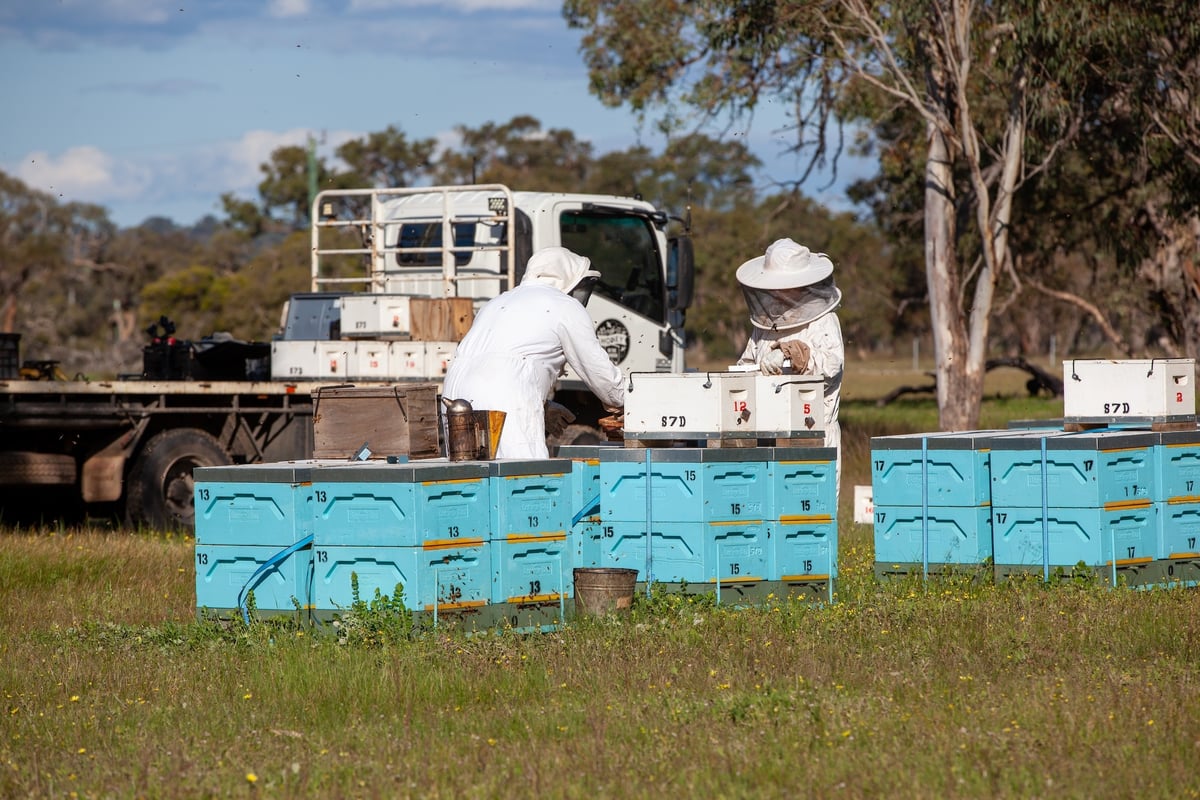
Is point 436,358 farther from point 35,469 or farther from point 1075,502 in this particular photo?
point 1075,502

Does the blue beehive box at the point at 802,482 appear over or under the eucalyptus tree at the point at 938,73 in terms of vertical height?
under

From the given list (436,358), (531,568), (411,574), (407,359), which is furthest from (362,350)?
(411,574)

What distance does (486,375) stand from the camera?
9648 mm

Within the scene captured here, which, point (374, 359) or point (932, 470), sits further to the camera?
point (374, 359)

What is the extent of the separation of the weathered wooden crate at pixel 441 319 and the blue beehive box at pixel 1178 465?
674cm

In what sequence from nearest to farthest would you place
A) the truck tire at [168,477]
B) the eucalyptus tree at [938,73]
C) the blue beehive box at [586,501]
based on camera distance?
the blue beehive box at [586,501], the truck tire at [168,477], the eucalyptus tree at [938,73]

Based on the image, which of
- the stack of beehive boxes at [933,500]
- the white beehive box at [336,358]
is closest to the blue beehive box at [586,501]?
the stack of beehive boxes at [933,500]

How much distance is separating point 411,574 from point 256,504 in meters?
1.06

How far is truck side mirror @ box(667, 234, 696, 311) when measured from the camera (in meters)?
15.5

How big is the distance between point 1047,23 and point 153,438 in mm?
14362

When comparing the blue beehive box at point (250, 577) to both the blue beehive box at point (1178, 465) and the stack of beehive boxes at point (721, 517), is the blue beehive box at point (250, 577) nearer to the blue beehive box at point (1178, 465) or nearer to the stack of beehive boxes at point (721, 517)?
the stack of beehive boxes at point (721, 517)

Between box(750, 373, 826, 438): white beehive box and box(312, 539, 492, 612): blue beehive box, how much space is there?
2.08 meters

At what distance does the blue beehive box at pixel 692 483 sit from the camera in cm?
925

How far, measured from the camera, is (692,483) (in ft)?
30.4
